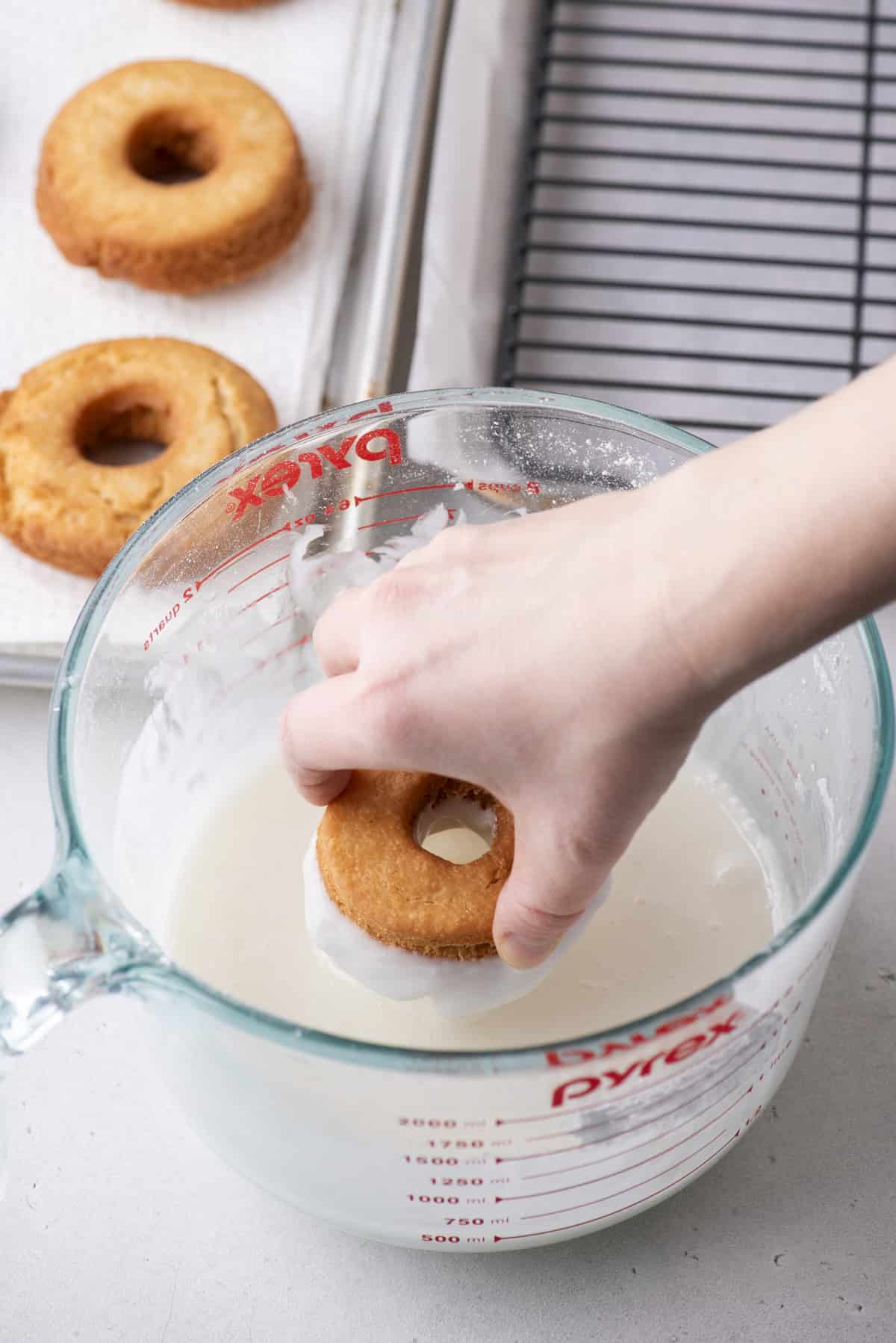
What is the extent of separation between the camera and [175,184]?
1.33 metres

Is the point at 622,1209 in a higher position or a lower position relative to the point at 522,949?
lower

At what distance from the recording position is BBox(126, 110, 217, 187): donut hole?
1287 millimetres

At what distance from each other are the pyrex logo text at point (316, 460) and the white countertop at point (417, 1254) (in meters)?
0.28

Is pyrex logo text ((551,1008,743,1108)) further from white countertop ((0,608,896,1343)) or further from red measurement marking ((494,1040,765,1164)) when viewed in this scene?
white countertop ((0,608,896,1343))

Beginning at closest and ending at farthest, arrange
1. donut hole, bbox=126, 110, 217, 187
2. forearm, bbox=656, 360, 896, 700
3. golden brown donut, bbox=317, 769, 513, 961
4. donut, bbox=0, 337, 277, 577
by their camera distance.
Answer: forearm, bbox=656, 360, 896, 700 < golden brown donut, bbox=317, 769, 513, 961 < donut, bbox=0, 337, 277, 577 < donut hole, bbox=126, 110, 217, 187

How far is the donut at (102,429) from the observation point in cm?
108

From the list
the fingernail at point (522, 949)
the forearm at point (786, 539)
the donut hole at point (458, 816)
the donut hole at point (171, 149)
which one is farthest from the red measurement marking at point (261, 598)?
the donut hole at point (171, 149)

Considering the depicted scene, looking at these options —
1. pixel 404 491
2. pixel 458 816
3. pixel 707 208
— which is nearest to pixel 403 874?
pixel 458 816

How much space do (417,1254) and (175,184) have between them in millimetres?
971

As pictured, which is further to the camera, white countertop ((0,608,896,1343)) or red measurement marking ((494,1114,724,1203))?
white countertop ((0,608,896,1343))

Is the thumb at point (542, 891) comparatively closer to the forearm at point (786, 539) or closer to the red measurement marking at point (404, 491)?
the forearm at point (786, 539)

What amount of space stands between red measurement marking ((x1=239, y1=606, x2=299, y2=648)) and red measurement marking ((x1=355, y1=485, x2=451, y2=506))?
91 mm

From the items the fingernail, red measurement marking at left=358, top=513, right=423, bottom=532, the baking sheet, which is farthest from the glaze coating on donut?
the fingernail

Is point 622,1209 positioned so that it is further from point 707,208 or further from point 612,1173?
point 707,208
